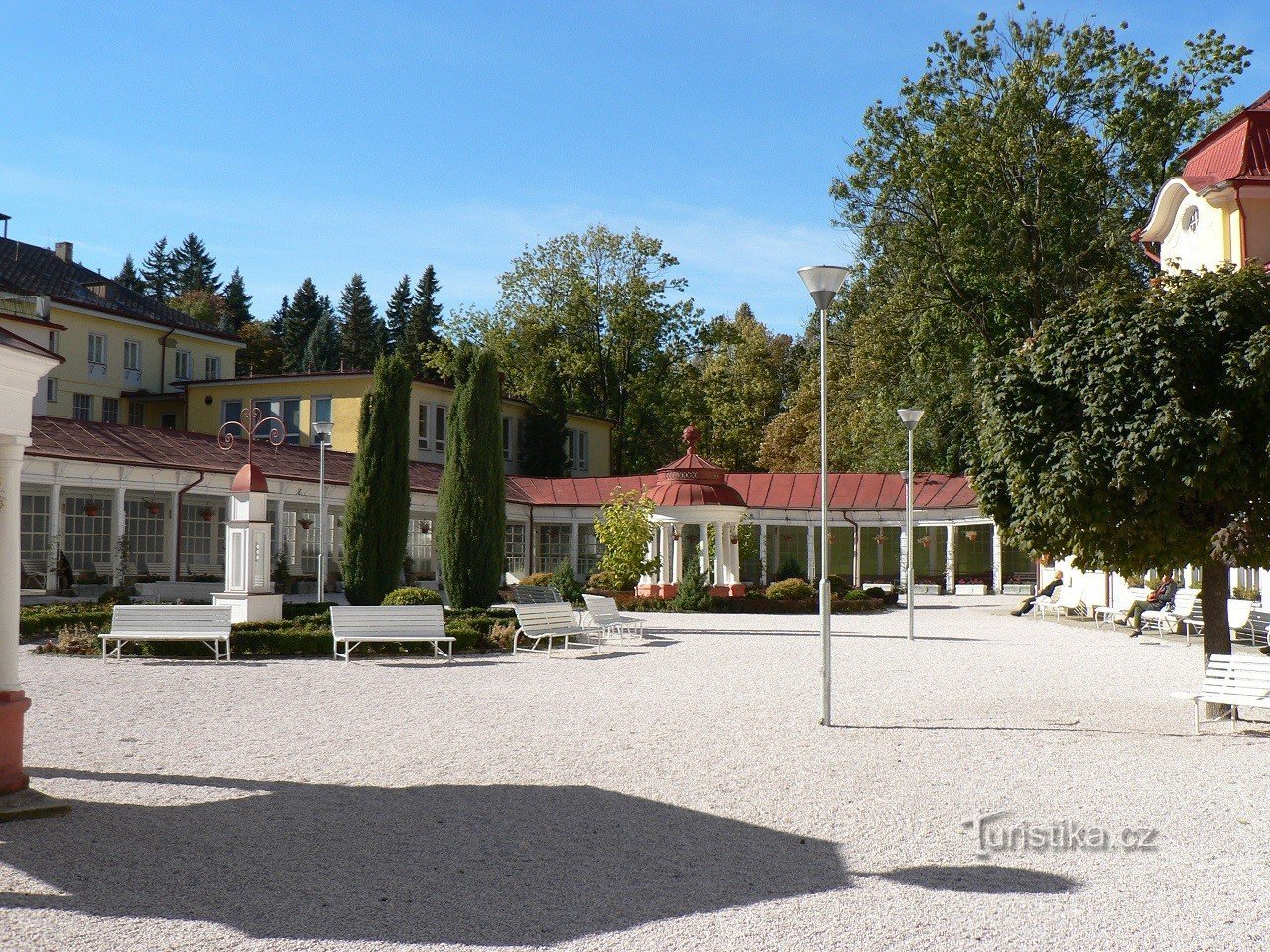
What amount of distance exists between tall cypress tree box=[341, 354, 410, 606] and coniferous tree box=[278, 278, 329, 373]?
180 ft

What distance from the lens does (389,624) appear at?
54.9 feet

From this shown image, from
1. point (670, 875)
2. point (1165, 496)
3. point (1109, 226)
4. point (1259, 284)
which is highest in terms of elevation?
point (1109, 226)

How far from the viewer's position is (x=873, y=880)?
596 cm

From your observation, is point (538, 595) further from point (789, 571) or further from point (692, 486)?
point (789, 571)

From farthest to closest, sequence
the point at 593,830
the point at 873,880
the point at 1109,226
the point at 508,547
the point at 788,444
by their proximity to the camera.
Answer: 1. the point at 788,444
2. the point at 508,547
3. the point at 1109,226
4. the point at 593,830
5. the point at 873,880

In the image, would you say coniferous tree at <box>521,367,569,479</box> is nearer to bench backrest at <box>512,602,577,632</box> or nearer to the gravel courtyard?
bench backrest at <box>512,602,577,632</box>

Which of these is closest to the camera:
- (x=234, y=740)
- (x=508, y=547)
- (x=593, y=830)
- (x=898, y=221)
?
(x=593, y=830)

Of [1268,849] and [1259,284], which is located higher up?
[1259,284]

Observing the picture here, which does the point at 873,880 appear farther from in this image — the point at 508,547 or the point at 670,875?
the point at 508,547

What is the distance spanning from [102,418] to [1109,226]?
31.7 metres

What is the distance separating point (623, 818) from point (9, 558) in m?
4.19

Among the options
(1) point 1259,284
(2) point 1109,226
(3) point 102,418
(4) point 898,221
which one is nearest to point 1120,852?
(1) point 1259,284

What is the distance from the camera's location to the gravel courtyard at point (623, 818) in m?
5.25

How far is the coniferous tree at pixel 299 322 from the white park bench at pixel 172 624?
60.4 metres
